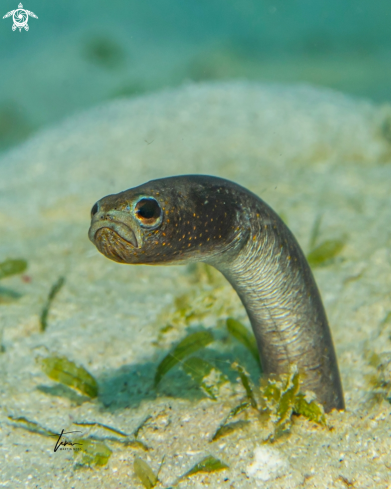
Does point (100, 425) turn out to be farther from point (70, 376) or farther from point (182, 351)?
point (182, 351)

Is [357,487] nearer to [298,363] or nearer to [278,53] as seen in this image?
Result: [298,363]

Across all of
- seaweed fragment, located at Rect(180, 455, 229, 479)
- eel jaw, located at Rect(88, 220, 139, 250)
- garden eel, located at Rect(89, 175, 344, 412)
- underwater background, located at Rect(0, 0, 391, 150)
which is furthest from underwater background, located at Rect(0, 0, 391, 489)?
underwater background, located at Rect(0, 0, 391, 150)

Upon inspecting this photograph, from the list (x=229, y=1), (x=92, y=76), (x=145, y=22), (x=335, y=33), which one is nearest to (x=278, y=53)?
(x=335, y=33)

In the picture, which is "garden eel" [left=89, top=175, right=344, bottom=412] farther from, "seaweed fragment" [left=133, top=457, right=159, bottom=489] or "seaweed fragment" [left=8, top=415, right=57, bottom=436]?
"seaweed fragment" [left=8, top=415, right=57, bottom=436]

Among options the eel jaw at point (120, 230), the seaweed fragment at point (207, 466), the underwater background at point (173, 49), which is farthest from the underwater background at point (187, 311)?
the underwater background at point (173, 49)

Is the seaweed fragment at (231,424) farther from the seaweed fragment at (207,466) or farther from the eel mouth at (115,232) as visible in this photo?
the eel mouth at (115,232)

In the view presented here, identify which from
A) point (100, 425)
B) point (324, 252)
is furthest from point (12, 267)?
point (324, 252)
